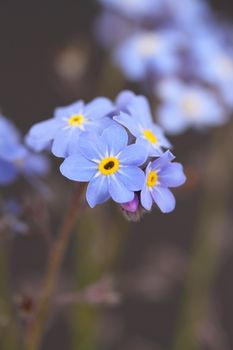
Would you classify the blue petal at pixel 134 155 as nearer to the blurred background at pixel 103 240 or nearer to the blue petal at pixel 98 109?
the blue petal at pixel 98 109

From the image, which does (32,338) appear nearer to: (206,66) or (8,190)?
(206,66)

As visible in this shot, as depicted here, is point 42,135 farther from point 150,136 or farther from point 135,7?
point 135,7

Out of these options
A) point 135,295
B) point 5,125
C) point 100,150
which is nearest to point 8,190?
point 135,295

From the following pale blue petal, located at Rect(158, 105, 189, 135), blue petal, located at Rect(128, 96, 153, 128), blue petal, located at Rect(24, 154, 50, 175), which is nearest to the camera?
blue petal, located at Rect(128, 96, 153, 128)

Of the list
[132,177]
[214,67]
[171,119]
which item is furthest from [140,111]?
[214,67]

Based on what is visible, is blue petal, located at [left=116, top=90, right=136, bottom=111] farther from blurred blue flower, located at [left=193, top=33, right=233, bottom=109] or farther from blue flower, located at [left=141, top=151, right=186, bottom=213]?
blurred blue flower, located at [left=193, top=33, right=233, bottom=109]

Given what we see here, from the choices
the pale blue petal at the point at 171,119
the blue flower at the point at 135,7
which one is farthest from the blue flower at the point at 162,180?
the blue flower at the point at 135,7

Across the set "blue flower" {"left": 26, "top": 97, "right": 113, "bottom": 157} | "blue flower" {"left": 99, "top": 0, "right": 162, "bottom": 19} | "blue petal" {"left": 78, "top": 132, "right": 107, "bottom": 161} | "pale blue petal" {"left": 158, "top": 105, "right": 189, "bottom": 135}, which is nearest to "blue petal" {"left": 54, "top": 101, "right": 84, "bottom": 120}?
"blue flower" {"left": 26, "top": 97, "right": 113, "bottom": 157}
